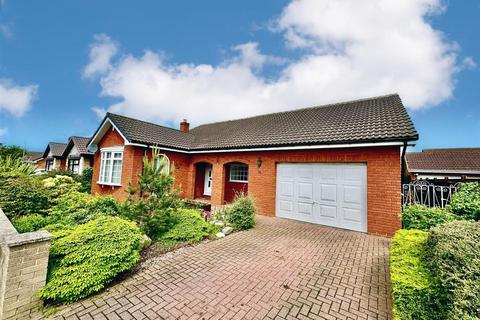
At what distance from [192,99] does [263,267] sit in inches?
713

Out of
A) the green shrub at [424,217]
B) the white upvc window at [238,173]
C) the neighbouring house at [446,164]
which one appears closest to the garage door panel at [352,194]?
the green shrub at [424,217]

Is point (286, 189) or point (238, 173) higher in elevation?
point (238, 173)

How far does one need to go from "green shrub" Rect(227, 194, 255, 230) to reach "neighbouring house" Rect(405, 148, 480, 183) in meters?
18.2

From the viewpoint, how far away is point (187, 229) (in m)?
6.48

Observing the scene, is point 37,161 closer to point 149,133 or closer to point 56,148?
point 56,148

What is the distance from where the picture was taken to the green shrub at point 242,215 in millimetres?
7746

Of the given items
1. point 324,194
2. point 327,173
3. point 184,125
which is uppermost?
point 184,125

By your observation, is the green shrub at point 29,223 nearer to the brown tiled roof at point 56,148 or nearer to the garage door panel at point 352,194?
the garage door panel at point 352,194

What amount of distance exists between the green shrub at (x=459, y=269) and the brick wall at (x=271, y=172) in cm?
439

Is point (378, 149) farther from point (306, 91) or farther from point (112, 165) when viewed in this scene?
point (112, 165)

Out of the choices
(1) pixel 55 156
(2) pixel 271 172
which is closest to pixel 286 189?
(2) pixel 271 172

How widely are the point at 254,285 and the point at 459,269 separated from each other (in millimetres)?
2968

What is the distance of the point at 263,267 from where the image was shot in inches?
182

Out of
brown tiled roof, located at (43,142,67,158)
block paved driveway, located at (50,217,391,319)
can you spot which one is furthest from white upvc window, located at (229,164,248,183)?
brown tiled roof, located at (43,142,67,158)
